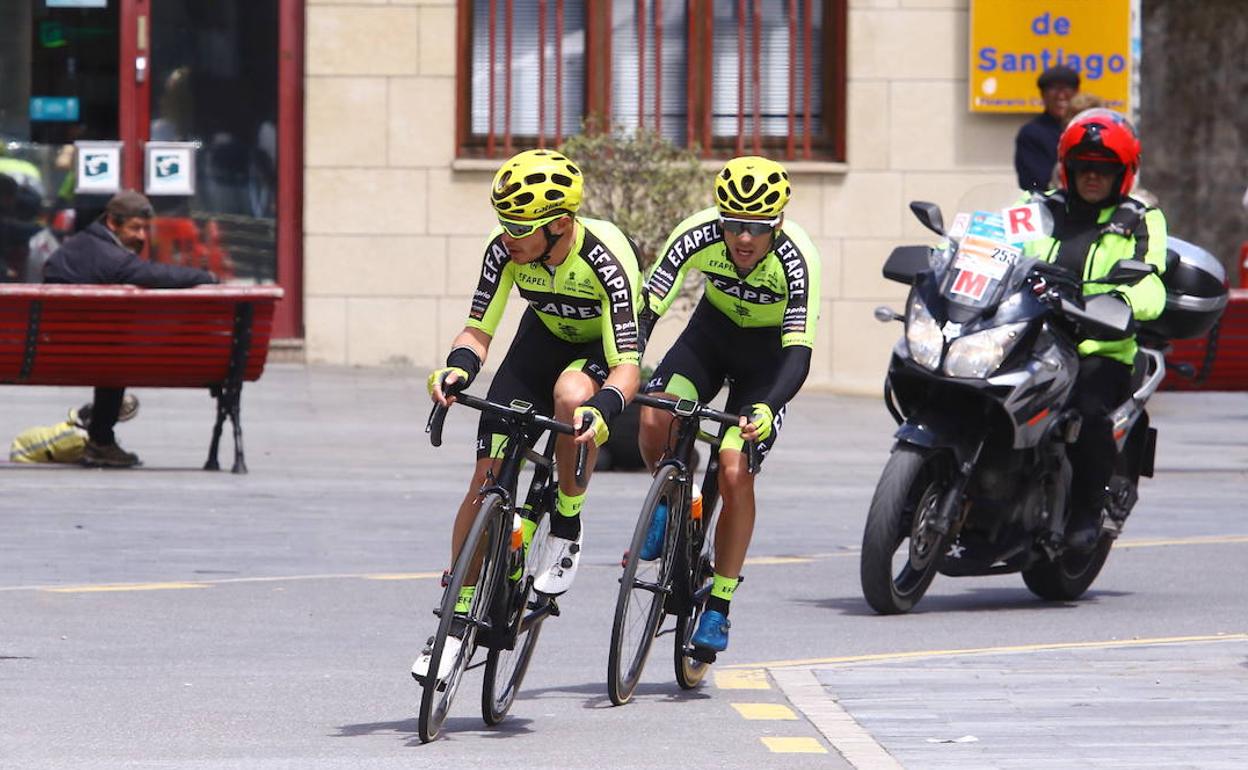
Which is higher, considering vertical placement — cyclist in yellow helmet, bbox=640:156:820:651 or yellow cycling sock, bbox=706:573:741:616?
cyclist in yellow helmet, bbox=640:156:820:651

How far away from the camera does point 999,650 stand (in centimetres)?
865

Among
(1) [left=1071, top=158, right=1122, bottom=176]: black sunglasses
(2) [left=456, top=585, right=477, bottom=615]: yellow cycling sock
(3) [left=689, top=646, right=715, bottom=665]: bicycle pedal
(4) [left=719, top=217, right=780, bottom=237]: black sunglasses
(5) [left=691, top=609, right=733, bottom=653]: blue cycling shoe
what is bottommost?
(3) [left=689, top=646, right=715, bottom=665]: bicycle pedal

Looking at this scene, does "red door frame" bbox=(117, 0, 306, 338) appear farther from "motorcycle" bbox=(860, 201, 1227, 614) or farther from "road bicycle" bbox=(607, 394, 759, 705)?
"road bicycle" bbox=(607, 394, 759, 705)

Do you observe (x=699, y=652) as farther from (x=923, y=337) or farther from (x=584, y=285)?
(x=923, y=337)

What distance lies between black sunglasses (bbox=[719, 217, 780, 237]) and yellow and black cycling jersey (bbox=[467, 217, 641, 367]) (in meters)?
0.40

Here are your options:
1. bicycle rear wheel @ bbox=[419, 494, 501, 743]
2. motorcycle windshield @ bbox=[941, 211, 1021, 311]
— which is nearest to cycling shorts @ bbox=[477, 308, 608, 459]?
bicycle rear wheel @ bbox=[419, 494, 501, 743]

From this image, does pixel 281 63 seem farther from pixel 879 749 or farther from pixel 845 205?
pixel 879 749

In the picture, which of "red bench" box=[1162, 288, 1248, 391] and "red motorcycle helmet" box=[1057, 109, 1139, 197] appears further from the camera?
"red bench" box=[1162, 288, 1248, 391]

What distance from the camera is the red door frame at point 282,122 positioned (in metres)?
18.9

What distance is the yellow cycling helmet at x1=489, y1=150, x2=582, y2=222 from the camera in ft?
23.7

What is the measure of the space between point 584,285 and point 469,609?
44.1 inches

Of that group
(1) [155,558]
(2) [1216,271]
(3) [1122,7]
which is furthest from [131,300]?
(3) [1122,7]

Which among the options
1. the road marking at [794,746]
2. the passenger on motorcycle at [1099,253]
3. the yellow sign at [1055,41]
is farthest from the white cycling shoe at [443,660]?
the yellow sign at [1055,41]

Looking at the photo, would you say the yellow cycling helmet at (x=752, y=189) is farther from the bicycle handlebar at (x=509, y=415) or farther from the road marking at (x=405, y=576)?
the road marking at (x=405, y=576)
